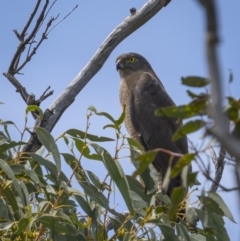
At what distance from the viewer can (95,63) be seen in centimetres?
379

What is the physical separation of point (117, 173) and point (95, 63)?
1.23 metres

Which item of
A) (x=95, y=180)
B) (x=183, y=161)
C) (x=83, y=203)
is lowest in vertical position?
(x=183, y=161)

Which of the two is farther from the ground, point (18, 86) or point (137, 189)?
point (18, 86)

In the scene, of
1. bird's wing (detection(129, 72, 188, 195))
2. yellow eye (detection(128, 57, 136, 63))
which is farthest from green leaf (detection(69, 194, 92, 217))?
yellow eye (detection(128, 57, 136, 63))

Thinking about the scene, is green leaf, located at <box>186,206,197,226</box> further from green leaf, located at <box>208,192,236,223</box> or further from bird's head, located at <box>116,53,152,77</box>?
bird's head, located at <box>116,53,152,77</box>

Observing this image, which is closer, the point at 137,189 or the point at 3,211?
the point at 3,211

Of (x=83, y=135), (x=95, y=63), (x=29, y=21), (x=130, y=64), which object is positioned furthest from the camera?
(x=130, y=64)

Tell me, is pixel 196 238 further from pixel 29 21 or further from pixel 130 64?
pixel 130 64

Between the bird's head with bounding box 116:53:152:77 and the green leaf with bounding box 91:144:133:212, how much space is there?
4.20 meters

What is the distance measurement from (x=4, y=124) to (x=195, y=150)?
188cm

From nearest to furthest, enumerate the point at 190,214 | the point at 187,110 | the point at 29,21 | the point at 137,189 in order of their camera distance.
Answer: the point at 187,110
the point at 190,214
the point at 137,189
the point at 29,21

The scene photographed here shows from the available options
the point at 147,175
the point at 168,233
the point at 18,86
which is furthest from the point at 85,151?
the point at 18,86

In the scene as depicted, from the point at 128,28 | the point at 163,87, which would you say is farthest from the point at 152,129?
the point at 128,28

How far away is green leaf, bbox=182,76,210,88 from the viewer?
1181 millimetres
